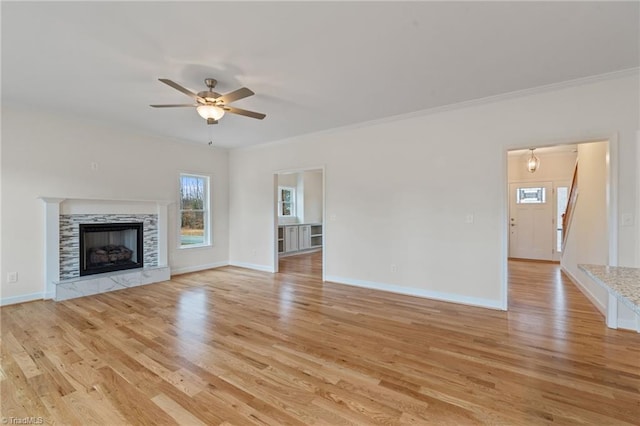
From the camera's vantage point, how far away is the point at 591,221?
4.27 metres

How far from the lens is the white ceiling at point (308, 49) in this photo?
2080mm

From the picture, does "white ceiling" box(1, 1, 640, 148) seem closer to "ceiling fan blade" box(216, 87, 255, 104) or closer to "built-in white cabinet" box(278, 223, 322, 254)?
"ceiling fan blade" box(216, 87, 255, 104)

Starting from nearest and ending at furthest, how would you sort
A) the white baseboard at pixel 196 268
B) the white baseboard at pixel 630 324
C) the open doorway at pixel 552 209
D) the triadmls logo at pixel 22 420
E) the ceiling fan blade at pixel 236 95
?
the triadmls logo at pixel 22 420, the ceiling fan blade at pixel 236 95, the white baseboard at pixel 630 324, the open doorway at pixel 552 209, the white baseboard at pixel 196 268

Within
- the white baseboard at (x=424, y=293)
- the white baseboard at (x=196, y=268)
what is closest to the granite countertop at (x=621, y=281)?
the white baseboard at (x=424, y=293)

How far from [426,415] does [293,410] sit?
828mm

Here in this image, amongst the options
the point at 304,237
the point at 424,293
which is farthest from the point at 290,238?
the point at 424,293

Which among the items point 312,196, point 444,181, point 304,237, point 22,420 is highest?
point 312,196

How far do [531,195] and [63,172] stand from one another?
32.4 ft

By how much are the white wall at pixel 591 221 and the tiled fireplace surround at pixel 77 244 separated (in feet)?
21.8

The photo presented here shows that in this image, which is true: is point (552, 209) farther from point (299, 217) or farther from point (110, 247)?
point (110, 247)

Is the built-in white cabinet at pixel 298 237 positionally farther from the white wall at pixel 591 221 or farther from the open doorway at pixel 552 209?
the white wall at pixel 591 221

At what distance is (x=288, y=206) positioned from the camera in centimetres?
927

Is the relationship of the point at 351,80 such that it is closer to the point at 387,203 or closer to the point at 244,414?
the point at 387,203

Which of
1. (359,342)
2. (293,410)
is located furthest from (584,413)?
(293,410)
